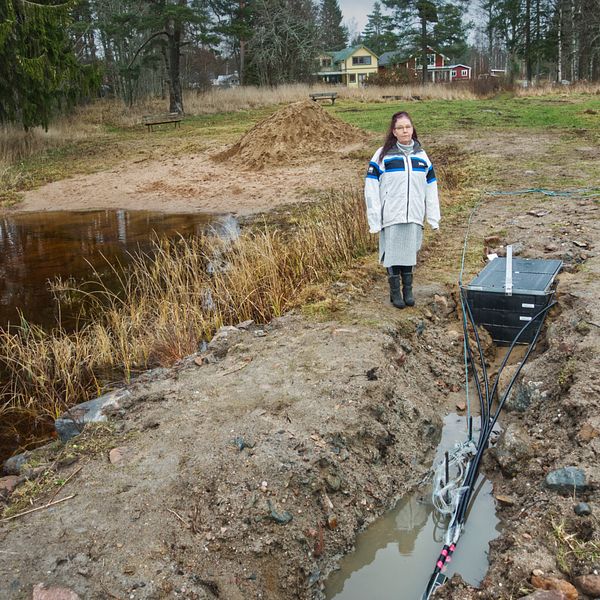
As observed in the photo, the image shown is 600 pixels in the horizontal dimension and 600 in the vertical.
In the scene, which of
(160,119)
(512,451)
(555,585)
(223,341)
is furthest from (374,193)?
(160,119)

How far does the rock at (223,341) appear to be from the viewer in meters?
5.32

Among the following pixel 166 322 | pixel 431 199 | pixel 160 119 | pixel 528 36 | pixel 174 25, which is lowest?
pixel 166 322

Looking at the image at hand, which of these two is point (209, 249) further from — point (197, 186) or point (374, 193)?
point (197, 186)

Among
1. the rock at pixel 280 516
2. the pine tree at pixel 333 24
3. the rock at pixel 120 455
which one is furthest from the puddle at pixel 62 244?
the pine tree at pixel 333 24

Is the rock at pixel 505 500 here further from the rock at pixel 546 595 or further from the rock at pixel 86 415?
the rock at pixel 86 415

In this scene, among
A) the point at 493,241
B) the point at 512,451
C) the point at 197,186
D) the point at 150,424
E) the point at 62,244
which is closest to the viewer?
the point at 512,451

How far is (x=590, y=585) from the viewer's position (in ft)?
8.94

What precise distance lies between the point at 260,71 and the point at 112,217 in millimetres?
31466

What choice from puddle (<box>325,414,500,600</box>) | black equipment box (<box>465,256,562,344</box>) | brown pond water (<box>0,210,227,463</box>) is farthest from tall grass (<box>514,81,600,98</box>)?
puddle (<box>325,414,500,600</box>)

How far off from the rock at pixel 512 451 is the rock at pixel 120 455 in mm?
2353

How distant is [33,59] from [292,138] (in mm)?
7579

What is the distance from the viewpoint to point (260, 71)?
4228cm

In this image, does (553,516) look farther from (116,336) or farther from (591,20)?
(591,20)

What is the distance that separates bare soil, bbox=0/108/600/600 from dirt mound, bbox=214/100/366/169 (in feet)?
36.7
